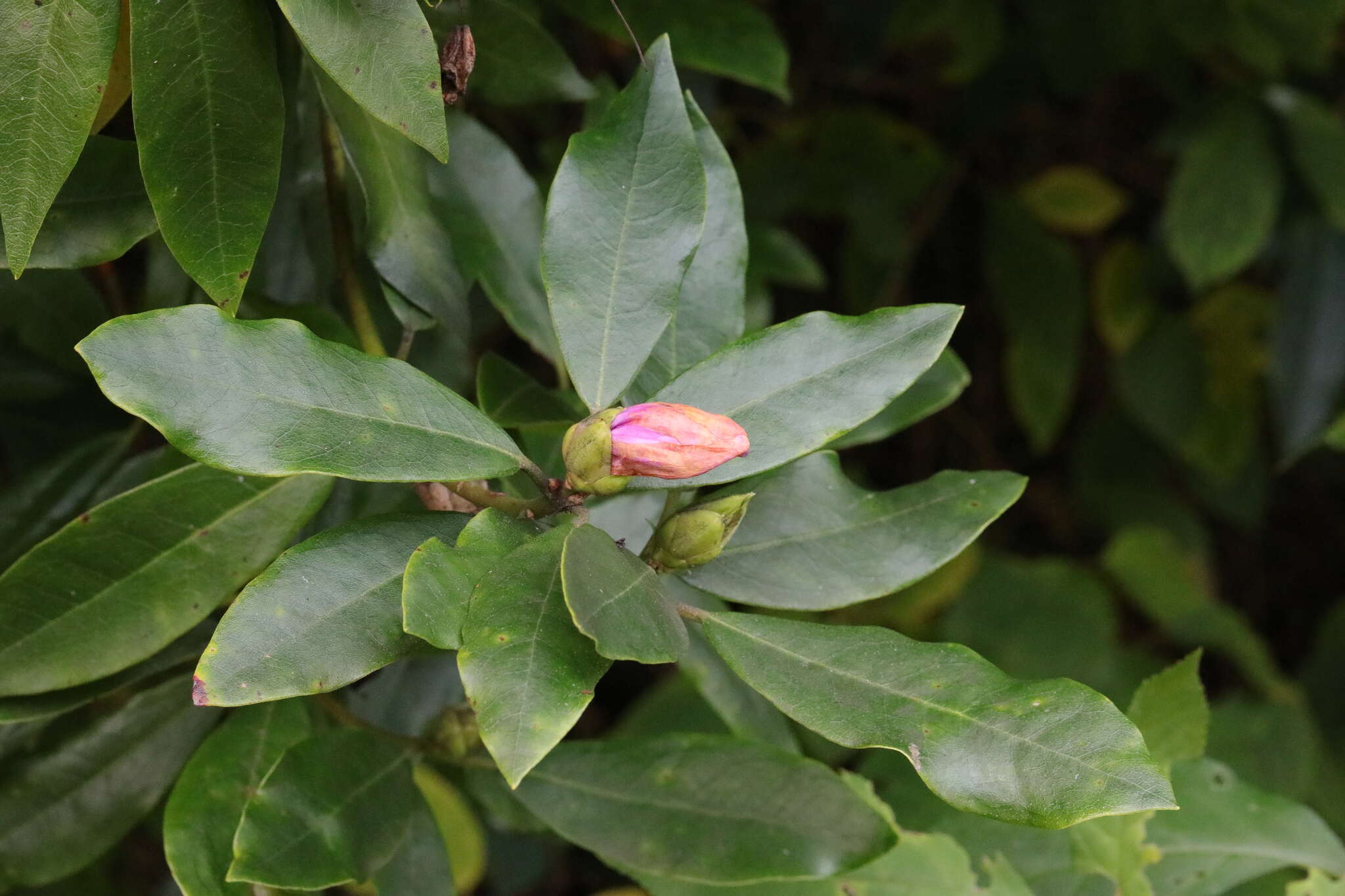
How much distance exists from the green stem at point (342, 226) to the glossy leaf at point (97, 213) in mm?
119

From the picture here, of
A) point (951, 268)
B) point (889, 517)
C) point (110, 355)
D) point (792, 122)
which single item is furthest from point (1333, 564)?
point (110, 355)

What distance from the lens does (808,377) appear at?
2.07 ft

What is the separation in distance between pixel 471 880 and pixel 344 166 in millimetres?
1260

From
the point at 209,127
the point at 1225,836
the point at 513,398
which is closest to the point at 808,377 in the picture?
the point at 513,398

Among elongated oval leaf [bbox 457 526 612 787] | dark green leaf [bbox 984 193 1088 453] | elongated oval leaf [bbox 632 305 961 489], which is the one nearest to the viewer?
elongated oval leaf [bbox 457 526 612 787]

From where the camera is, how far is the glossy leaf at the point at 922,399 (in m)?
0.82

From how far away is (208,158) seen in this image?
63 centimetres

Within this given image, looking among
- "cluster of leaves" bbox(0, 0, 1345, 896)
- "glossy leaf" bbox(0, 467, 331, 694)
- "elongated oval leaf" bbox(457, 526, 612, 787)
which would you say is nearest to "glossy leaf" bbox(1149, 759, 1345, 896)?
"cluster of leaves" bbox(0, 0, 1345, 896)

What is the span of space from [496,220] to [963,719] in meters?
0.48

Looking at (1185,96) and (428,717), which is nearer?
(428,717)

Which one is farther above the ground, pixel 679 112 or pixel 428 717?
pixel 679 112

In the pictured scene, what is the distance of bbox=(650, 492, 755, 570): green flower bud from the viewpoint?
623 mm

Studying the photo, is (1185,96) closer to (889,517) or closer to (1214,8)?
(1214,8)

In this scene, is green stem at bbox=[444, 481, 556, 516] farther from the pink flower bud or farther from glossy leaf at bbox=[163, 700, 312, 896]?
glossy leaf at bbox=[163, 700, 312, 896]
